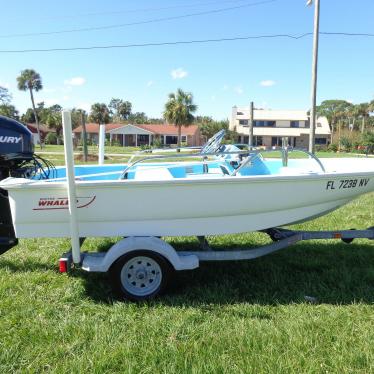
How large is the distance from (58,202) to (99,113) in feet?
220

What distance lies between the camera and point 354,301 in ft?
11.2

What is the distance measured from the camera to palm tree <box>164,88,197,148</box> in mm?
50062

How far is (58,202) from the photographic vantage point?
10.9ft

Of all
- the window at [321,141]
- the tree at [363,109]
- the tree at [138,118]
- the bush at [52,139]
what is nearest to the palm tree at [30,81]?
the bush at [52,139]

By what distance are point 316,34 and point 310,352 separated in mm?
12766

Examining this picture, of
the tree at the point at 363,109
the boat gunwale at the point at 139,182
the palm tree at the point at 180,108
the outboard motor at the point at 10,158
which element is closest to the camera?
the boat gunwale at the point at 139,182

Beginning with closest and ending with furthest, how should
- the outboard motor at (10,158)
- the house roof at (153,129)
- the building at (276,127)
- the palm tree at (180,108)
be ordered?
the outboard motor at (10,158)
the palm tree at (180,108)
the building at (276,127)
the house roof at (153,129)

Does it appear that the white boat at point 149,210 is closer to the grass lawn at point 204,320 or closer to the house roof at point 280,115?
the grass lawn at point 204,320

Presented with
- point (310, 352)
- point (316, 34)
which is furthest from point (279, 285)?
point (316, 34)

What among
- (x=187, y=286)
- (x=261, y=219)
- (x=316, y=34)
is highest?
(x=316, y=34)

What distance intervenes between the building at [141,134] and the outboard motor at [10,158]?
196 feet

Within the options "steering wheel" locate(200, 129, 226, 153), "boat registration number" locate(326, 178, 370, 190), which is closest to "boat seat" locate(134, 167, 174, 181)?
"steering wheel" locate(200, 129, 226, 153)

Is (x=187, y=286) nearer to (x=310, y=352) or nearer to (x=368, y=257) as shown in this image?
(x=310, y=352)

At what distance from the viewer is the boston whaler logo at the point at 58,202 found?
3.30m
